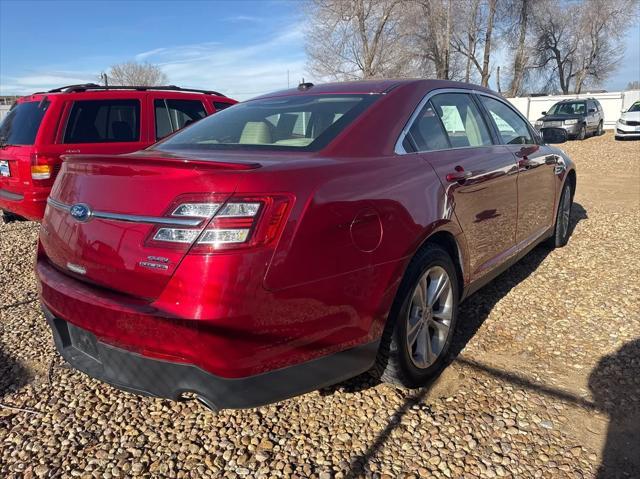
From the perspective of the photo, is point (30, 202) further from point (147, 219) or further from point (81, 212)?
point (147, 219)

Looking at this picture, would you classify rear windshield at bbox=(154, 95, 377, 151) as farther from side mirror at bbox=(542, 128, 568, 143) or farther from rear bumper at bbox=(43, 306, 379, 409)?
side mirror at bbox=(542, 128, 568, 143)

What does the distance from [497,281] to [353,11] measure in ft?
80.8

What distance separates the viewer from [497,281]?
4.40m

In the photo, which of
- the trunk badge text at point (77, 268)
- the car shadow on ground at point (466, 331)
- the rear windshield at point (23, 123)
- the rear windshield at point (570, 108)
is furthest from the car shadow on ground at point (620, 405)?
the rear windshield at point (570, 108)

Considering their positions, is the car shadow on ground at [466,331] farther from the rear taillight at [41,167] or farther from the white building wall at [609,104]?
the white building wall at [609,104]

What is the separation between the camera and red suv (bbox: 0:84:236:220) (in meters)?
5.41

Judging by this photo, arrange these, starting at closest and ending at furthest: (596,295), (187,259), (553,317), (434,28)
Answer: (187,259) < (553,317) < (596,295) < (434,28)

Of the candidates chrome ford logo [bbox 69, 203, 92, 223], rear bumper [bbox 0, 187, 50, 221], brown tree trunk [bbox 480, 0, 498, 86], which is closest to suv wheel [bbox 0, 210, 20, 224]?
rear bumper [bbox 0, 187, 50, 221]

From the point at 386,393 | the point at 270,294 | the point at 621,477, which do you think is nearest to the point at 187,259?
the point at 270,294

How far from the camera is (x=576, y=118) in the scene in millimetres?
19781

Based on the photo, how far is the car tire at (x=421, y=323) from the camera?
2.46m

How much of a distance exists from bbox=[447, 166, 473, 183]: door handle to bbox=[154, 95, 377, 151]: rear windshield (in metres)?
0.59

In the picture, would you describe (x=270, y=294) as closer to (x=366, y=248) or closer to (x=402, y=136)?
(x=366, y=248)

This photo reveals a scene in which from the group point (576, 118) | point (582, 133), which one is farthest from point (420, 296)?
point (582, 133)
